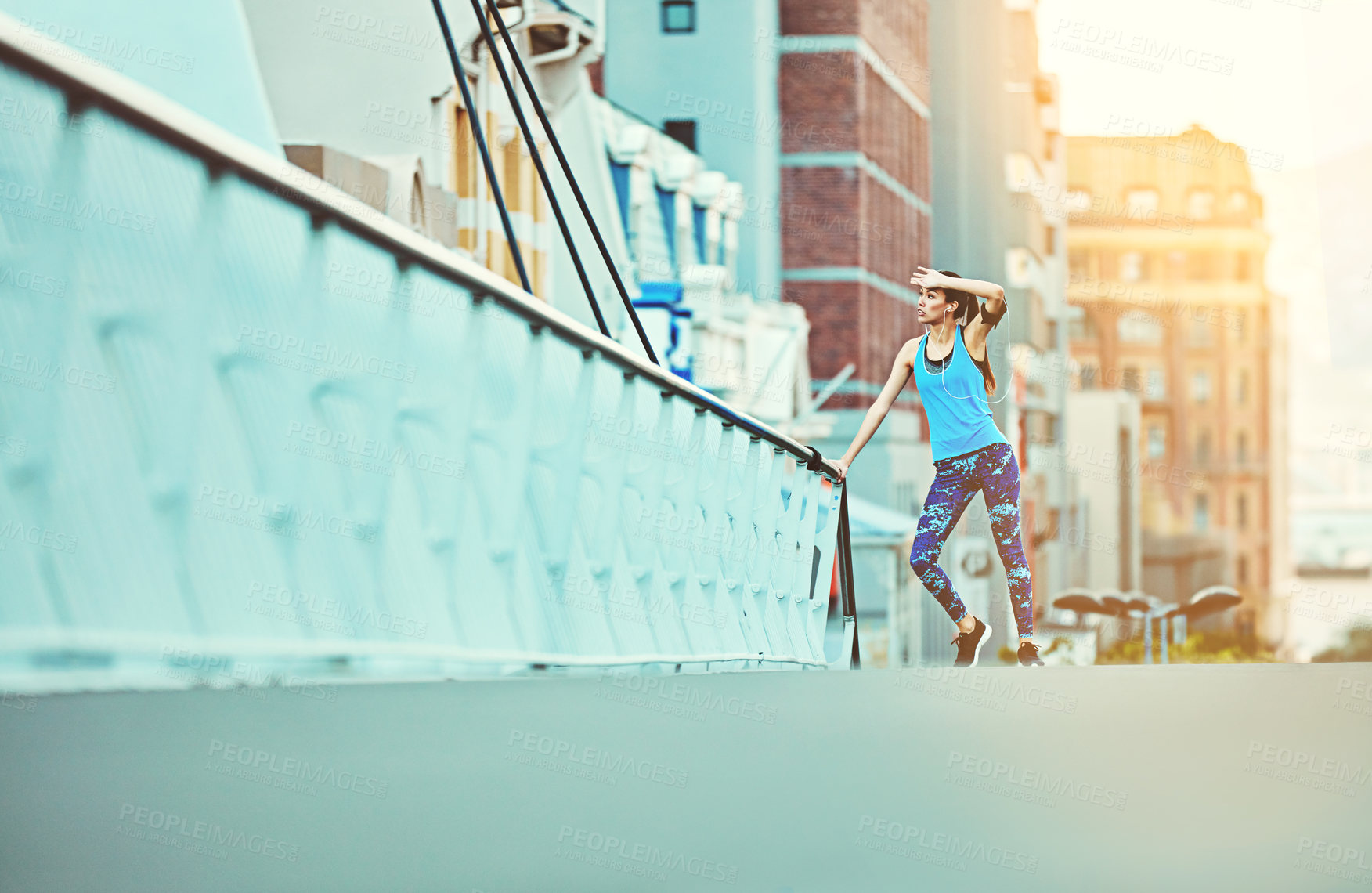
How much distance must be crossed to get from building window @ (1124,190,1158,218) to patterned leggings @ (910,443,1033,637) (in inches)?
1515

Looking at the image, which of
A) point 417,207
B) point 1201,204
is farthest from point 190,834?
point 1201,204

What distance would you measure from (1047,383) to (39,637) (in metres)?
32.4

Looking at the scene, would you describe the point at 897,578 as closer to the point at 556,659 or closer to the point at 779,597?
the point at 779,597

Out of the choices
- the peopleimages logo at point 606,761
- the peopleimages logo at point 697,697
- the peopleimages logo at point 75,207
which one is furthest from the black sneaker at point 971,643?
the peopleimages logo at point 75,207

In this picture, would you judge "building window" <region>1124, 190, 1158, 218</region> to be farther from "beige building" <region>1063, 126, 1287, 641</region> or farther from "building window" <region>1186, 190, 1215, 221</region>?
"building window" <region>1186, 190, 1215, 221</region>

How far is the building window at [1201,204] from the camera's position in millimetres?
52688

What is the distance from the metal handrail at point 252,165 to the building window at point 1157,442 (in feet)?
172

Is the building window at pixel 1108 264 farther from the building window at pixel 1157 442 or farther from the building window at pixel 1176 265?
the building window at pixel 1157 442

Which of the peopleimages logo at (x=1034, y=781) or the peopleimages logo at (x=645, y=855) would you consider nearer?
the peopleimages logo at (x=645, y=855)

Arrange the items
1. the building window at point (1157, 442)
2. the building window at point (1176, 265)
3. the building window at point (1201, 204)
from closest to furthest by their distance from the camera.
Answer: the building window at point (1201, 204) < the building window at point (1157, 442) < the building window at point (1176, 265)

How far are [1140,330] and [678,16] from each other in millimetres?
48601

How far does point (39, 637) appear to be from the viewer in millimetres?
3104

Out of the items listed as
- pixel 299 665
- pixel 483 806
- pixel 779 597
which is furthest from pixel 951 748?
pixel 779 597

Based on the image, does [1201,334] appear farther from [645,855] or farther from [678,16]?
[645,855]
